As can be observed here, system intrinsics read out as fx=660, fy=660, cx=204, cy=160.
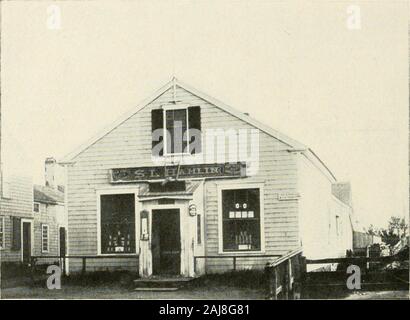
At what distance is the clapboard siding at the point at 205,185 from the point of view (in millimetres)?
12055

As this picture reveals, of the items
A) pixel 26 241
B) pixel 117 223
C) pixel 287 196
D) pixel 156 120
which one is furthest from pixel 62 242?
pixel 287 196

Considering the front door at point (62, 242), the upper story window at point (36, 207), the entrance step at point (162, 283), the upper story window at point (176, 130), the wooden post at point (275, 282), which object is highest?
the upper story window at point (176, 130)

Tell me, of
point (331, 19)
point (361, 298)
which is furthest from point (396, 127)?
point (361, 298)

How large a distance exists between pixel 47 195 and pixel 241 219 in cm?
376

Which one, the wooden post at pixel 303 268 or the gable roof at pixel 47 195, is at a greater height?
the gable roof at pixel 47 195

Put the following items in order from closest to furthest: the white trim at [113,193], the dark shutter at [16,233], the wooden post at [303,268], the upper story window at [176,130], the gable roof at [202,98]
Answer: the wooden post at [303,268] → the dark shutter at [16,233] → the gable roof at [202,98] → the upper story window at [176,130] → the white trim at [113,193]

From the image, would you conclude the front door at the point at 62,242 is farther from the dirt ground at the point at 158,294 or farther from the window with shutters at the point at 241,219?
the window with shutters at the point at 241,219

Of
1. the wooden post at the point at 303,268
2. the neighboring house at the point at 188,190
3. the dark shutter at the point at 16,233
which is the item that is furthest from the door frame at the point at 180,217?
the dark shutter at the point at 16,233

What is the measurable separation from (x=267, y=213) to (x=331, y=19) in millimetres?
3768

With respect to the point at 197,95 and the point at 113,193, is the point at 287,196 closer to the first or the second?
the point at 197,95

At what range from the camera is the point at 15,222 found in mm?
11914

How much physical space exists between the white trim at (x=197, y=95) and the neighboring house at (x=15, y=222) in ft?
3.18

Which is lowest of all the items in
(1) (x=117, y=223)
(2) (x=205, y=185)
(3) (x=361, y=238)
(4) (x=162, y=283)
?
(4) (x=162, y=283)

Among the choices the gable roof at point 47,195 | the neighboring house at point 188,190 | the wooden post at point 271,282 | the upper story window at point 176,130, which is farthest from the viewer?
the gable roof at point 47,195
